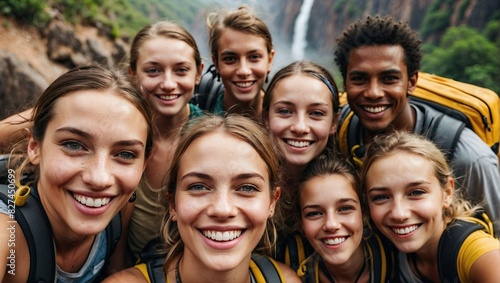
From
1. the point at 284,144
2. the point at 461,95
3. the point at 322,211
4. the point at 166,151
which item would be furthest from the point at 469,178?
the point at 166,151

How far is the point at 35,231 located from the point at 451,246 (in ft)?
7.28

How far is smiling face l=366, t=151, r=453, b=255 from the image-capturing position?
8.48 feet

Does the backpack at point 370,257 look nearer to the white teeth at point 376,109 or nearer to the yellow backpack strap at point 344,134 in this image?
the yellow backpack strap at point 344,134

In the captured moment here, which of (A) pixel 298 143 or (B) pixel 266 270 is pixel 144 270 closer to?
(B) pixel 266 270

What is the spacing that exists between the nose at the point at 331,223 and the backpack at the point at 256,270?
1.42ft

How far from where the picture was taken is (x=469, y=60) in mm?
30141

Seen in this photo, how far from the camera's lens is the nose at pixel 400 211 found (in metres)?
2.53

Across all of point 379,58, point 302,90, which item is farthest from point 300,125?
point 379,58

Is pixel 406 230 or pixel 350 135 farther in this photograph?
pixel 350 135

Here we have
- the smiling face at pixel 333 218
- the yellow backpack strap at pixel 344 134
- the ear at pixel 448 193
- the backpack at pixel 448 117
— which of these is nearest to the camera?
the smiling face at pixel 333 218

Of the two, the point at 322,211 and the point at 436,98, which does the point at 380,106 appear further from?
the point at 322,211

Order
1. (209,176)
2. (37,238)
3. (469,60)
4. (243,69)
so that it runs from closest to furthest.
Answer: (37,238)
(209,176)
(243,69)
(469,60)

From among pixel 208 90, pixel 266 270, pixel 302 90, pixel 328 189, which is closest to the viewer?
pixel 266 270

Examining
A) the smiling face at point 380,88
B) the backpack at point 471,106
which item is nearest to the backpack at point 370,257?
the smiling face at point 380,88
